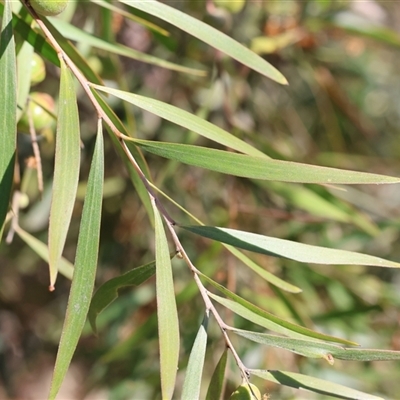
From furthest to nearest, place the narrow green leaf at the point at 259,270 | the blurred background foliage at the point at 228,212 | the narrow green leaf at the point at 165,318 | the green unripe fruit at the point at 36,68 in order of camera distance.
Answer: the blurred background foliage at the point at 228,212, the green unripe fruit at the point at 36,68, the narrow green leaf at the point at 259,270, the narrow green leaf at the point at 165,318

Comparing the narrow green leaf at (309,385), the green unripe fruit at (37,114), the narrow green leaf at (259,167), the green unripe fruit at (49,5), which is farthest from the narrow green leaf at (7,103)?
the narrow green leaf at (309,385)

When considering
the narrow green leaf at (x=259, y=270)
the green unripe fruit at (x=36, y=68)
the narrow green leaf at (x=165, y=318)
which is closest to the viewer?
the narrow green leaf at (x=165, y=318)

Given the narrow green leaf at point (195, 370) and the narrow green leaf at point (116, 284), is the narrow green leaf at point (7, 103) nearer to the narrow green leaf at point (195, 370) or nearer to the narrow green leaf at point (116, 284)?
the narrow green leaf at point (116, 284)

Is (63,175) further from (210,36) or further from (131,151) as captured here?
(210,36)

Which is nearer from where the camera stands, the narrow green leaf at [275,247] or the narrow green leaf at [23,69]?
the narrow green leaf at [275,247]

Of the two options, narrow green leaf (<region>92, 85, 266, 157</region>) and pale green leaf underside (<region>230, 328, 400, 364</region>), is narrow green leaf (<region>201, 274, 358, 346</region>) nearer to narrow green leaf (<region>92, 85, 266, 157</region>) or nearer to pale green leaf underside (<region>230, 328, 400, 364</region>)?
pale green leaf underside (<region>230, 328, 400, 364</region>)

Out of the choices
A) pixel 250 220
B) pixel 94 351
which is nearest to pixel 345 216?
pixel 250 220
